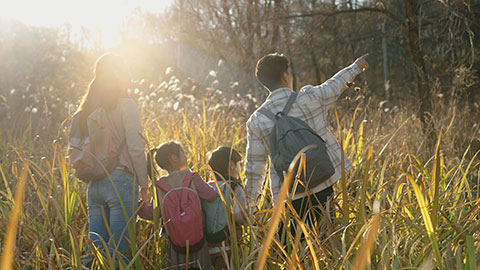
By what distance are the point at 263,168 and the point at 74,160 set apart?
118cm

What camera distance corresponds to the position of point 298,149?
248 centimetres

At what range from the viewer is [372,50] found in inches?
782

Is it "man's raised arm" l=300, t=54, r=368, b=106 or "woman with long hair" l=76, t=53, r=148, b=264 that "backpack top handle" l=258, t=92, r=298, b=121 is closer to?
"man's raised arm" l=300, t=54, r=368, b=106

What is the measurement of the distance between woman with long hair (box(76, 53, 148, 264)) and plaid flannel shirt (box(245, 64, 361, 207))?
704mm

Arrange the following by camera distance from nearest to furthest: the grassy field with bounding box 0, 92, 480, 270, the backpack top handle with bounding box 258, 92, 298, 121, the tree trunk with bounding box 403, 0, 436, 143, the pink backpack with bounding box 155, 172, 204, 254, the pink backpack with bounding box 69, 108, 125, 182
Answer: the grassy field with bounding box 0, 92, 480, 270 → the pink backpack with bounding box 155, 172, 204, 254 → the backpack top handle with bounding box 258, 92, 298, 121 → the pink backpack with bounding box 69, 108, 125, 182 → the tree trunk with bounding box 403, 0, 436, 143

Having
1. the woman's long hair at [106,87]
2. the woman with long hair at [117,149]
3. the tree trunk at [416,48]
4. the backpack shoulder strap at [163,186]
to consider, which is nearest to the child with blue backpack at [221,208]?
the backpack shoulder strap at [163,186]

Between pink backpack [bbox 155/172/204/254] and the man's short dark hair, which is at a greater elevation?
the man's short dark hair

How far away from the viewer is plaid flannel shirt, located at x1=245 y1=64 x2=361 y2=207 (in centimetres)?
274

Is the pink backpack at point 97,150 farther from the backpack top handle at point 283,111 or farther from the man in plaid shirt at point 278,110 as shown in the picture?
the backpack top handle at point 283,111

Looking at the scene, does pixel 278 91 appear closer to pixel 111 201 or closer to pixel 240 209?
pixel 240 209

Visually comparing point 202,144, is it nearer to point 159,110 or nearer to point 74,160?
point 74,160

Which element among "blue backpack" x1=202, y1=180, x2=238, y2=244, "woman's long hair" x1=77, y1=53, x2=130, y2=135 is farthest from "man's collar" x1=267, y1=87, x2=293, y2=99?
"woman's long hair" x1=77, y1=53, x2=130, y2=135

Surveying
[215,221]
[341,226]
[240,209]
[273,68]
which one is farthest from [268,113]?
[341,226]

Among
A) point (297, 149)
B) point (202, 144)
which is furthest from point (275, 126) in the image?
point (202, 144)
